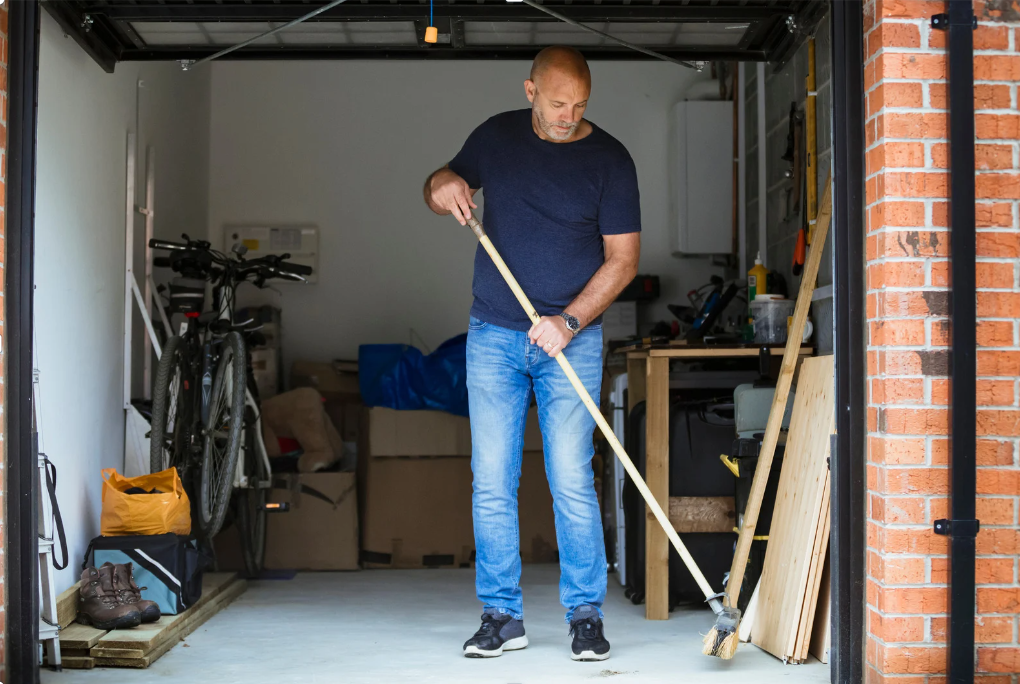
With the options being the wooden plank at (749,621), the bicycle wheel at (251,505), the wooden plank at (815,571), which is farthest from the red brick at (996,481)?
the bicycle wheel at (251,505)

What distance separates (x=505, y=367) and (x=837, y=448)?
35.9 inches

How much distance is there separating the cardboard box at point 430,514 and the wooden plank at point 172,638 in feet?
2.84

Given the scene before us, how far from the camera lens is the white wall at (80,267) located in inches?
116

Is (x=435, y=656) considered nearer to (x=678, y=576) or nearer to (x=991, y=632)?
(x=678, y=576)

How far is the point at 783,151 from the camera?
398cm

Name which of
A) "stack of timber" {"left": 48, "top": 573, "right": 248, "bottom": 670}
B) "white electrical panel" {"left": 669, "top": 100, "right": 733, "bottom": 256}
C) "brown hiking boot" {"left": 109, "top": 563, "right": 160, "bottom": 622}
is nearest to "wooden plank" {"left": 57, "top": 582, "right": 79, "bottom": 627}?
"stack of timber" {"left": 48, "top": 573, "right": 248, "bottom": 670}

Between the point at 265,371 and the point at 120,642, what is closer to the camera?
the point at 120,642

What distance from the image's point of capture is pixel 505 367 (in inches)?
110

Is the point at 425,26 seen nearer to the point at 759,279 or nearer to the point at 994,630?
the point at 759,279

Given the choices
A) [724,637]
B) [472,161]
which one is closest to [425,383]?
[472,161]

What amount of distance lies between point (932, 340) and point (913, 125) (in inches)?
17.9

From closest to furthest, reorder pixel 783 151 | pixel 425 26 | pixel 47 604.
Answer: pixel 47 604, pixel 425 26, pixel 783 151

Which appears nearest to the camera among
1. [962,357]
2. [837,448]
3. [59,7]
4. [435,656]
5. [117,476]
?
[962,357]

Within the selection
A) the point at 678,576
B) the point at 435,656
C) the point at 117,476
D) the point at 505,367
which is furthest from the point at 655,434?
the point at 117,476
